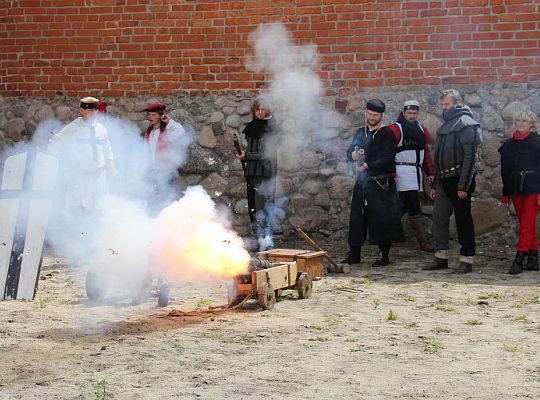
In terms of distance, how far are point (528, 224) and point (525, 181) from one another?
1.49ft

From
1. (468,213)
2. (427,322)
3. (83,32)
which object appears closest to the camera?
(427,322)

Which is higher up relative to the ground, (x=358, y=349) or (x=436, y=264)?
(x=436, y=264)

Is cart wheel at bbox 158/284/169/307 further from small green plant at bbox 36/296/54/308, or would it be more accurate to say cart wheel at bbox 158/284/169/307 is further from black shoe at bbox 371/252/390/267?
black shoe at bbox 371/252/390/267

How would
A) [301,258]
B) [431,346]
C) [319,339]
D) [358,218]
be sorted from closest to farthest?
1. [431,346]
2. [319,339]
3. [301,258]
4. [358,218]

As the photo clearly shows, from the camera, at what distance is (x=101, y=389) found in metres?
4.82

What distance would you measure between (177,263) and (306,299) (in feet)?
3.97

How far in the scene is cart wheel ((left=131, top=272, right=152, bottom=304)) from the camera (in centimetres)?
737

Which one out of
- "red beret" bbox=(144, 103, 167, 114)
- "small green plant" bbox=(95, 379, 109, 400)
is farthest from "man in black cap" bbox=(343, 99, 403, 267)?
"small green plant" bbox=(95, 379, 109, 400)

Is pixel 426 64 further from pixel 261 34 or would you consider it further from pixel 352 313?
pixel 352 313

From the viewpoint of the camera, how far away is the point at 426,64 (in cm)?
1043

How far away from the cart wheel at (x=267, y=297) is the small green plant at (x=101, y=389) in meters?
2.19

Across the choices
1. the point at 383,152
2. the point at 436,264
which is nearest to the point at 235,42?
the point at 383,152

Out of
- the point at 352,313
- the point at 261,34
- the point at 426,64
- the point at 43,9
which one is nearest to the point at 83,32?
the point at 43,9

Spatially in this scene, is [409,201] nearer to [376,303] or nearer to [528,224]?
[528,224]
